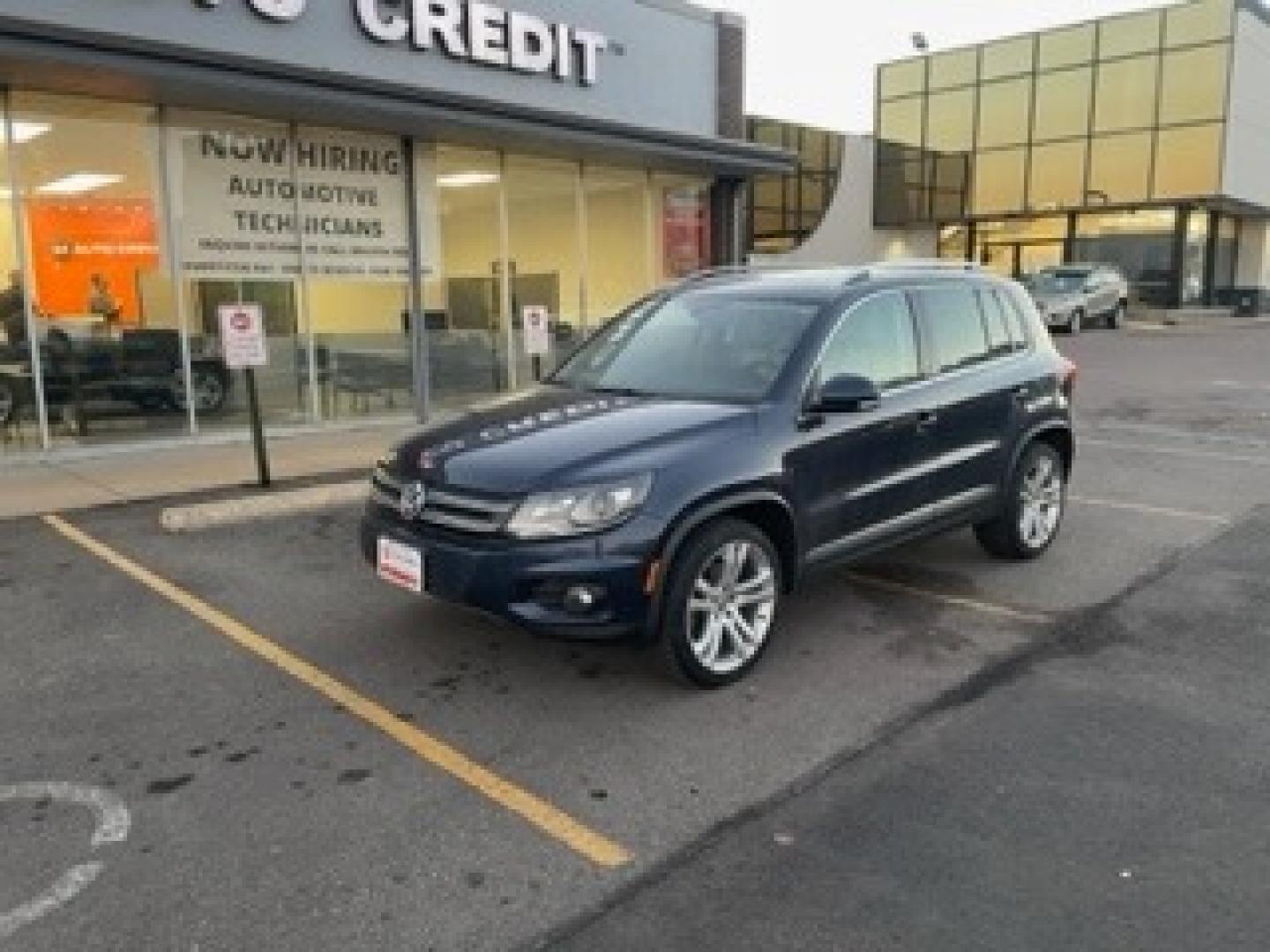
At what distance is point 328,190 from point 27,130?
3053 millimetres

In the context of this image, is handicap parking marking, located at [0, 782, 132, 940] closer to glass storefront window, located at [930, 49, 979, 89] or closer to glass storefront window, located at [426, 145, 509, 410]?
glass storefront window, located at [426, 145, 509, 410]

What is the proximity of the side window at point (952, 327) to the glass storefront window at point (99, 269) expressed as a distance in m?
8.06

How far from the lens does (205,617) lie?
560cm

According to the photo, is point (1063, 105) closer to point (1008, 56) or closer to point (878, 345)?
point (1008, 56)

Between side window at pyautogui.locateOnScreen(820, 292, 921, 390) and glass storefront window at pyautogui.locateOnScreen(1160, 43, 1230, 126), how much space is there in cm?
3416

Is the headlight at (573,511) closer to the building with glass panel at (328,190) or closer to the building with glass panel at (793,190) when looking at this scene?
the building with glass panel at (328,190)

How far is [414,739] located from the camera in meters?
4.18

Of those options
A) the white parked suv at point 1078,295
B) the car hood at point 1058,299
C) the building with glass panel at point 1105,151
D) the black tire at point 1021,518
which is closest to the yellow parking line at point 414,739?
the black tire at point 1021,518

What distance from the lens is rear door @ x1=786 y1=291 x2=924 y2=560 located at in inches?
195

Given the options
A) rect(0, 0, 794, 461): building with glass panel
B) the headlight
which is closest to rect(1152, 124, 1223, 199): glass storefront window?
rect(0, 0, 794, 461): building with glass panel

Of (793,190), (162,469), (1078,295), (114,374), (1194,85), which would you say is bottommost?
(162,469)

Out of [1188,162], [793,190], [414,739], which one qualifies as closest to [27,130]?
[414,739]

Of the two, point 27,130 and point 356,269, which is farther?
point 356,269

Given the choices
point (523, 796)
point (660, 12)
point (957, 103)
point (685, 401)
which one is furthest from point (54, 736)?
point (957, 103)
